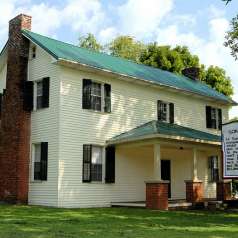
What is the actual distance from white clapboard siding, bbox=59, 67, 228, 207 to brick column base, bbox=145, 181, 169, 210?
2.41 m

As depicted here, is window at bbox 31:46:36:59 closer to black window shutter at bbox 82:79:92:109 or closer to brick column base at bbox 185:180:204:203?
black window shutter at bbox 82:79:92:109

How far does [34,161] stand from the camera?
21.3 meters

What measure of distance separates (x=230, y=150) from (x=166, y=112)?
37.8 ft

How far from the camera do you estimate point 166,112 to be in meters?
25.7

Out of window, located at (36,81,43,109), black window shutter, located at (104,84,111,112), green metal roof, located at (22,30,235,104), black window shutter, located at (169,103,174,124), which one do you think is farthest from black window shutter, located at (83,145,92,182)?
black window shutter, located at (169,103,174,124)

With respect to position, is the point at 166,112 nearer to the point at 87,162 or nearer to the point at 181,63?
the point at 87,162

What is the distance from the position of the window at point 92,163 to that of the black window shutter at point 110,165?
0.98ft

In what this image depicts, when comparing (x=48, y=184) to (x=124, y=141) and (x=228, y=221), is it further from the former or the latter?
(x=228, y=221)

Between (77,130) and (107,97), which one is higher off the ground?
(107,97)

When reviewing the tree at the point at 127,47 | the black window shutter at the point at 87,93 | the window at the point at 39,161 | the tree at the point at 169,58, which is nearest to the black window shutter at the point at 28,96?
the window at the point at 39,161

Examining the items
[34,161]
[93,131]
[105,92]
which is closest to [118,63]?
[105,92]

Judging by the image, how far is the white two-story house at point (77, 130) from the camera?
2025 cm

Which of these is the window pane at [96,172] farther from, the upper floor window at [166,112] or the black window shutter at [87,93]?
the upper floor window at [166,112]

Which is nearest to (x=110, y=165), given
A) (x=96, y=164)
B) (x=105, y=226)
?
(x=96, y=164)
